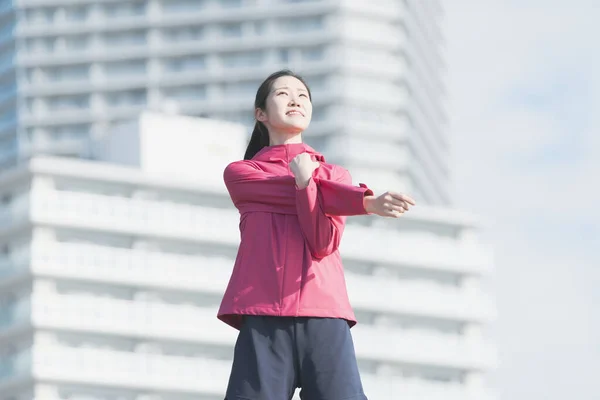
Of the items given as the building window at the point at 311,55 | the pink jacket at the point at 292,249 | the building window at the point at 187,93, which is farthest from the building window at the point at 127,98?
the pink jacket at the point at 292,249

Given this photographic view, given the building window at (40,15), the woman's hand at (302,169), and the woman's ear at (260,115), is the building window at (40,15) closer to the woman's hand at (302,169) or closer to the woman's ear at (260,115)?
the woman's ear at (260,115)

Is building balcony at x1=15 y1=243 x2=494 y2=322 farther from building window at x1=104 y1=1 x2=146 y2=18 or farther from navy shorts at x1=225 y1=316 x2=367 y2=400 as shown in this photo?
navy shorts at x1=225 y1=316 x2=367 y2=400

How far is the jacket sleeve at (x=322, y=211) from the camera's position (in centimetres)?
736

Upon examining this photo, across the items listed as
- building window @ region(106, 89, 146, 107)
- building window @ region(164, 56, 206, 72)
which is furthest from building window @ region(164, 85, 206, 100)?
building window @ region(106, 89, 146, 107)

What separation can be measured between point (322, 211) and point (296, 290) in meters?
0.41

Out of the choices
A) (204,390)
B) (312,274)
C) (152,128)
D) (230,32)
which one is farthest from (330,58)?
(312,274)

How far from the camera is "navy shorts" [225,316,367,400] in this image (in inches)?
285

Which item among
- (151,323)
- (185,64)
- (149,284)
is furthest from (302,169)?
(185,64)

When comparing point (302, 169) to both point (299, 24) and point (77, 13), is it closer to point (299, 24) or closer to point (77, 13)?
point (299, 24)

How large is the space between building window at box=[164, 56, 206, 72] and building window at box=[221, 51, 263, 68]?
2.02 m

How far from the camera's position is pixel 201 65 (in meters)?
128

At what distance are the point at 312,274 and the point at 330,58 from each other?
390 feet

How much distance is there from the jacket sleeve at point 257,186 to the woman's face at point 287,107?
10.2 inches

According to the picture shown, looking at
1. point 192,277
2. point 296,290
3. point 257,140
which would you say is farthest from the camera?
point 192,277
